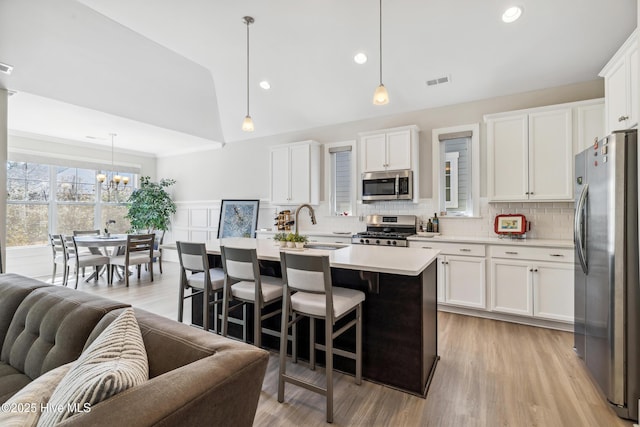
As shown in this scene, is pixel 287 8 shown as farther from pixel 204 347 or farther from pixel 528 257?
pixel 528 257

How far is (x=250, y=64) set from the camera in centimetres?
440

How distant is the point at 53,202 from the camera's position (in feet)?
19.4

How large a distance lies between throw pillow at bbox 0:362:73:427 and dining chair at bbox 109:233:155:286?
4497 mm

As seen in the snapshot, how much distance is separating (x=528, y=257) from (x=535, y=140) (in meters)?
1.37

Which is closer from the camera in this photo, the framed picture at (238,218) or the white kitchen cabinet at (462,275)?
the white kitchen cabinet at (462,275)

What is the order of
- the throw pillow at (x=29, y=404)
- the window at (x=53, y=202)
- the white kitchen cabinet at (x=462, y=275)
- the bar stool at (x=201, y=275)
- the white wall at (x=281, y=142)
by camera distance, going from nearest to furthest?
the throw pillow at (x=29, y=404) < the bar stool at (x=201, y=275) < the white kitchen cabinet at (x=462, y=275) < the white wall at (x=281, y=142) < the window at (x=53, y=202)

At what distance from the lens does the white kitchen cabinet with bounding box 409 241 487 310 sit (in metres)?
3.48

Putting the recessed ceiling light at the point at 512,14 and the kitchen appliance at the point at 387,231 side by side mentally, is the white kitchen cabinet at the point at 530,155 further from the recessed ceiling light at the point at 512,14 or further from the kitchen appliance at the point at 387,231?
the kitchen appliance at the point at 387,231

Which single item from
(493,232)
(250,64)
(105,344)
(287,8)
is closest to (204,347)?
(105,344)

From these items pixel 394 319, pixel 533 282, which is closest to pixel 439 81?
pixel 533 282

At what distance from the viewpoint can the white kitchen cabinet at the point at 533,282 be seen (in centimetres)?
310

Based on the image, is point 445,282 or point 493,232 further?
point 493,232

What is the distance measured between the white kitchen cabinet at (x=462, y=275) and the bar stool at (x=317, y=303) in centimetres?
193

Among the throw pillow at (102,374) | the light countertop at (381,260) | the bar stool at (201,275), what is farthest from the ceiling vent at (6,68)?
the throw pillow at (102,374)
